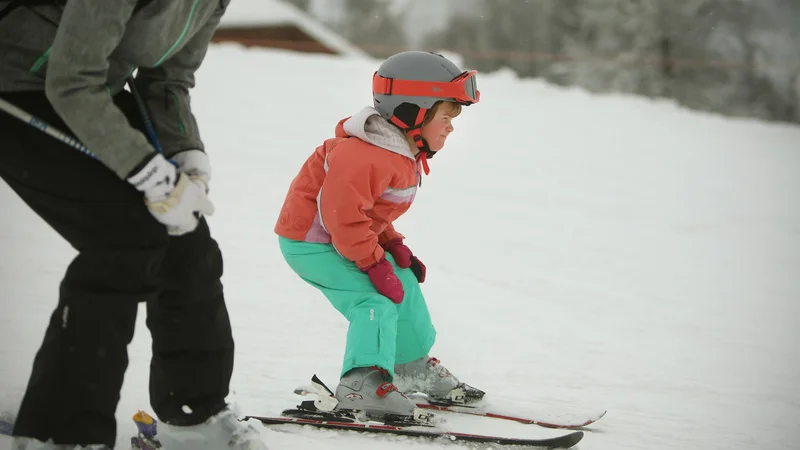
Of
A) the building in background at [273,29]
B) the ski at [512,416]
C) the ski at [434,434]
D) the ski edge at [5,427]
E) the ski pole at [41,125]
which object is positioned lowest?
the ski edge at [5,427]

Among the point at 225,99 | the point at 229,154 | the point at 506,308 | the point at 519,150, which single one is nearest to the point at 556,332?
the point at 506,308

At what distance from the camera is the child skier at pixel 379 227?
9.40 ft

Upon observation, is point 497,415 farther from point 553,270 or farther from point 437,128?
point 553,270

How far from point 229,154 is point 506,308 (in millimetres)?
4860

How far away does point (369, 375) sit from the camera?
287 cm

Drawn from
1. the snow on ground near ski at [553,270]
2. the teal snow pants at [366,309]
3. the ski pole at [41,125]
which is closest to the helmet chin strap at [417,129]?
the teal snow pants at [366,309]

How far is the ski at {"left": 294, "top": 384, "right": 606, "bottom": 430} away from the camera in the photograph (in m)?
3.06

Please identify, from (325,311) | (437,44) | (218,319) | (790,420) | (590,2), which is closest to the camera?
(218,319)

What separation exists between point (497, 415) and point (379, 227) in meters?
0.92

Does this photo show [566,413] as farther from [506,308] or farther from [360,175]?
[506,308]

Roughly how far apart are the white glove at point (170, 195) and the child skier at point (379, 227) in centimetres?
93

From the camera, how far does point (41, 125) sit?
182cm

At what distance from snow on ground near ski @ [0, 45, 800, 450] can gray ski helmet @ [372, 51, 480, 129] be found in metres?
1.27

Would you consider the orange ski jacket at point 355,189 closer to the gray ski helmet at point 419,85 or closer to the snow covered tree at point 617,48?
the gray ski helmet at point 419,85
